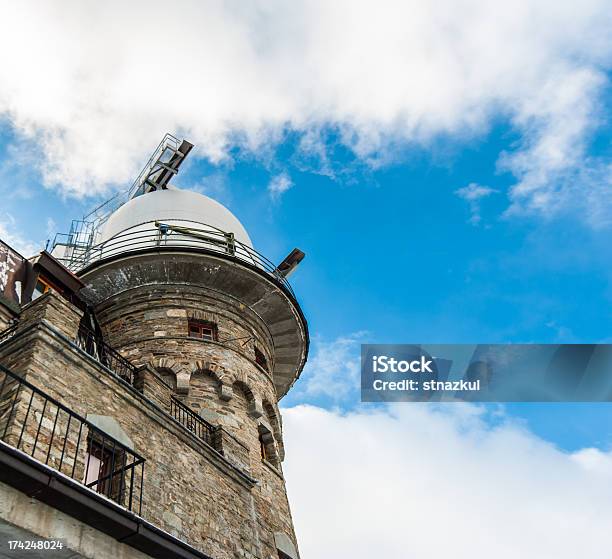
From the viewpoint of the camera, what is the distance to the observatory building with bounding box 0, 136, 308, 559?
985 cm

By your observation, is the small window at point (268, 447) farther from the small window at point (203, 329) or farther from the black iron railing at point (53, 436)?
the black iron railing at point (53, 436)

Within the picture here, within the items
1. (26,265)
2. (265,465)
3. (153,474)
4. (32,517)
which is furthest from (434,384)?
(32,517)

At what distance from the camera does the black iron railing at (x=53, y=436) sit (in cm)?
1025

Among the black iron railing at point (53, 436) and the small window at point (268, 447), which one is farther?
the small window at point (268, 447)

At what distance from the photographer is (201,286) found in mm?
21672

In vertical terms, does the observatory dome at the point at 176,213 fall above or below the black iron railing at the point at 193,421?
above

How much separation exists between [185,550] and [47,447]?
8.88 ft

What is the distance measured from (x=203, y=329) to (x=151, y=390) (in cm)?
558

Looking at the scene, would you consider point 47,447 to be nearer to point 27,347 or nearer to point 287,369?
point 27,347

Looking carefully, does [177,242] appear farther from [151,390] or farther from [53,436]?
[53,436]

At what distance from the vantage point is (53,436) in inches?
421

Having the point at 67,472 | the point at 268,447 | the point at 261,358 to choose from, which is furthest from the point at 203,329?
the point at 67,472

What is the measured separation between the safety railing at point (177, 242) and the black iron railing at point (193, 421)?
6.24 m

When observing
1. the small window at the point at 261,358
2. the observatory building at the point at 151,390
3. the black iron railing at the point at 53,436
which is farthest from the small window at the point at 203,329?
the black iron railing at the point at 53,436
